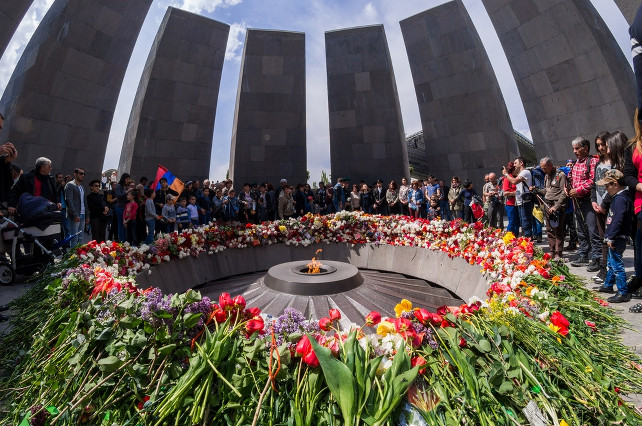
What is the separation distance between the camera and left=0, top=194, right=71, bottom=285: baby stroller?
17.8ft

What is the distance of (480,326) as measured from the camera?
2.08 m

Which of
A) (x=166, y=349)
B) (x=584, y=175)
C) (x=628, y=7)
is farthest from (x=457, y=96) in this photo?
(x=166, y=349)

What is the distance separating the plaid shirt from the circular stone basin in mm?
3691

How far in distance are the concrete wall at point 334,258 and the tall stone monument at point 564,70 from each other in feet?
26.4

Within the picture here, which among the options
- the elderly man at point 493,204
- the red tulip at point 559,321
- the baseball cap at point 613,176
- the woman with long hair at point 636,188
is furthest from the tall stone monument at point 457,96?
the red tulip at point 559,321

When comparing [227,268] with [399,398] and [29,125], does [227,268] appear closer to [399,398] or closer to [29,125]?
[399,398]

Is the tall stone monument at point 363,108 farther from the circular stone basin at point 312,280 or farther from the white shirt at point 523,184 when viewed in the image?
the circular stone basin at point 312,280

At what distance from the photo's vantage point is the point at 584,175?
18.0 ft

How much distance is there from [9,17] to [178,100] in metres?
Answer: 4.99

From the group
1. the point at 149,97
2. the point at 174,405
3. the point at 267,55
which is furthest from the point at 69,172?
the point at 174,405

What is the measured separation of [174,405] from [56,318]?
1457 millimetres

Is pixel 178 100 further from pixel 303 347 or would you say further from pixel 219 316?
pixel 303 347

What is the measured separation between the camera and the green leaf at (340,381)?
1.47 metres

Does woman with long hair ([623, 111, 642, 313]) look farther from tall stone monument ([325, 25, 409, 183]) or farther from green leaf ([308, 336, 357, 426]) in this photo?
tall stone monument ([325, 25, 409, 183])
